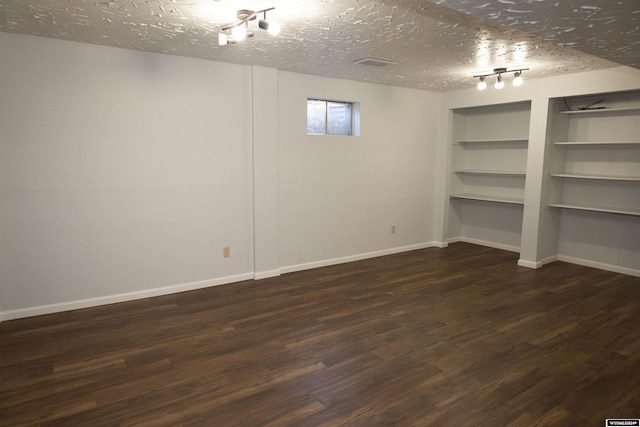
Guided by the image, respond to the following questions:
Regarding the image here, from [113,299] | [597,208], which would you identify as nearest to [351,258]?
[113,299]

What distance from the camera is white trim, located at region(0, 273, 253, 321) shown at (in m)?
3.49

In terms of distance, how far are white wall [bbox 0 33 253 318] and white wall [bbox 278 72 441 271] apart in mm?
595

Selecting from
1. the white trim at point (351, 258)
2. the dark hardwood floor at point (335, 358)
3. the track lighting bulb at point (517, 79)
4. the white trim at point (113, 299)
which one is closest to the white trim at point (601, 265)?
the dark hardwood floor at point (335, 358)

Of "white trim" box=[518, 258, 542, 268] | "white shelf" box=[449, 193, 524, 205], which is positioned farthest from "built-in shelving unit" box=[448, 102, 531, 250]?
"white trim" box=[518, 258, 542, 268]

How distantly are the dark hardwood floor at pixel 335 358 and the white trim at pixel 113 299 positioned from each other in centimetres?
9

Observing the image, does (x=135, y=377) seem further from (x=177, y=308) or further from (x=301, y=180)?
(x=301, y=180)

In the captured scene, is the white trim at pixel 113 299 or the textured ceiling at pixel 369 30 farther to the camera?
the white trim at pixel 113 299

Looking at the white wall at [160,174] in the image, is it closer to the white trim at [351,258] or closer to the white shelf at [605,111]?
the white trim at [351,258]

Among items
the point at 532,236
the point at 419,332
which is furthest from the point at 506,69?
the point at 419,332

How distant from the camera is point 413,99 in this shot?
19.2 feet

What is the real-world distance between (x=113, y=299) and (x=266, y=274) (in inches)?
62.5

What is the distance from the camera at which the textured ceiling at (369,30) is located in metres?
2.38

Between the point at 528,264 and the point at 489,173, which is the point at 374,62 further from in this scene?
the point at 528,264

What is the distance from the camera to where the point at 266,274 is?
15.4 feet
